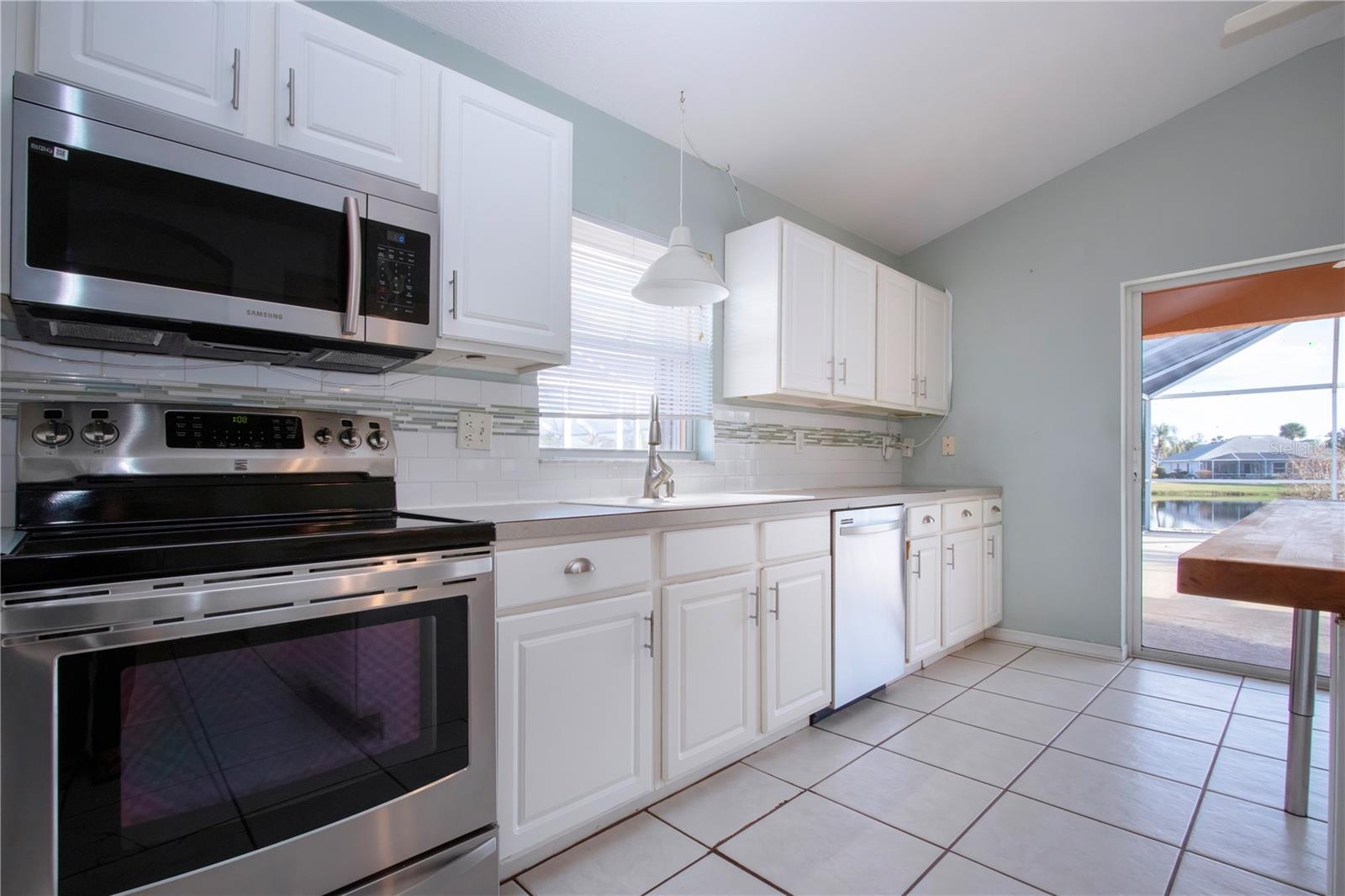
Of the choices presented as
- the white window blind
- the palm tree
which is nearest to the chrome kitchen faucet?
the white window blind

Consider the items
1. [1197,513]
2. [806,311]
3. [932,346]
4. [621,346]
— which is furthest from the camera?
[932,346]

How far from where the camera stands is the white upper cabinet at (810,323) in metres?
3.03

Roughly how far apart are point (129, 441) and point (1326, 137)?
4.74m

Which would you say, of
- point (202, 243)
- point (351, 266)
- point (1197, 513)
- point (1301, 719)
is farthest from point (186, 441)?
point (1197, 513)

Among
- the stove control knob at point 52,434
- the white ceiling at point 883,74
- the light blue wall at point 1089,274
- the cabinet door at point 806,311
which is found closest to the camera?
the stove control knob at point 52,434

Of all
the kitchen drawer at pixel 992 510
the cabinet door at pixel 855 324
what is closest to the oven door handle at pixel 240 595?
the cabinet door at pixel 855 324

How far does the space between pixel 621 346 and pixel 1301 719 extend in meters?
2.61

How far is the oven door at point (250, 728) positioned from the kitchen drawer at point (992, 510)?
10.4 ft

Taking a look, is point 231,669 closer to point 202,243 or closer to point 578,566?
point 578,566

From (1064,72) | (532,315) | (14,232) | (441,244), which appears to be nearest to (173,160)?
(14,232)

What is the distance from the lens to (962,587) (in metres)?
3.54

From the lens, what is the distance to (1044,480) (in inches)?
151

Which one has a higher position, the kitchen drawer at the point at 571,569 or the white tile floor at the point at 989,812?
the kitchen drawer at the point at 571,569

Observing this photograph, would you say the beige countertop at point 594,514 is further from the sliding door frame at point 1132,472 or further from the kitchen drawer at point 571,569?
the sliding door frame at point 1132,472
